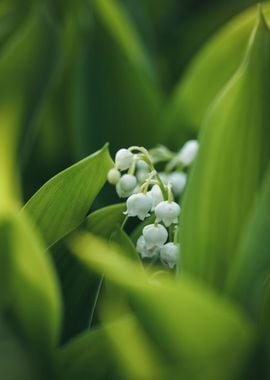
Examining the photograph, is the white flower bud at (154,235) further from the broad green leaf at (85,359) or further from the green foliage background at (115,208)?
the broad green leaf at (85,359)

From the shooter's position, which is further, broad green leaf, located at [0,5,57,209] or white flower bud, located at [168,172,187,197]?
broad green leaf, located at [0,5,57,209]

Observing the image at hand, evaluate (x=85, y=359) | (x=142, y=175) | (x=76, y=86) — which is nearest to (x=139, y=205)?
(x=142, y=175)

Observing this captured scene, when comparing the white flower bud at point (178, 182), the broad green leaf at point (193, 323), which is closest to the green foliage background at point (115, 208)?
the broad green leaf at point (193, 323)

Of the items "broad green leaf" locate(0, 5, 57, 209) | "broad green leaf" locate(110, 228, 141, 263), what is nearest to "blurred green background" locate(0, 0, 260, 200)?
"broad green leaf" locate(0, 5, 57, 209)

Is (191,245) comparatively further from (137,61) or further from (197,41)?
(197,41)

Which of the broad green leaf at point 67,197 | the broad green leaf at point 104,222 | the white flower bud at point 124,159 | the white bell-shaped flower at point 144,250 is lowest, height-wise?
the white bell-shaped flower at point 144,250

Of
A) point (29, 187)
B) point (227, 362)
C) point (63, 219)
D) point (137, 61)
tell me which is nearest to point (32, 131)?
point (29, 187)

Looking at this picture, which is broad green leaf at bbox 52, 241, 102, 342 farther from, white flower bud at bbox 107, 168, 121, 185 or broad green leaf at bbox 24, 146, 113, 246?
white flower bud at bbox 107, 168, 121, 185
